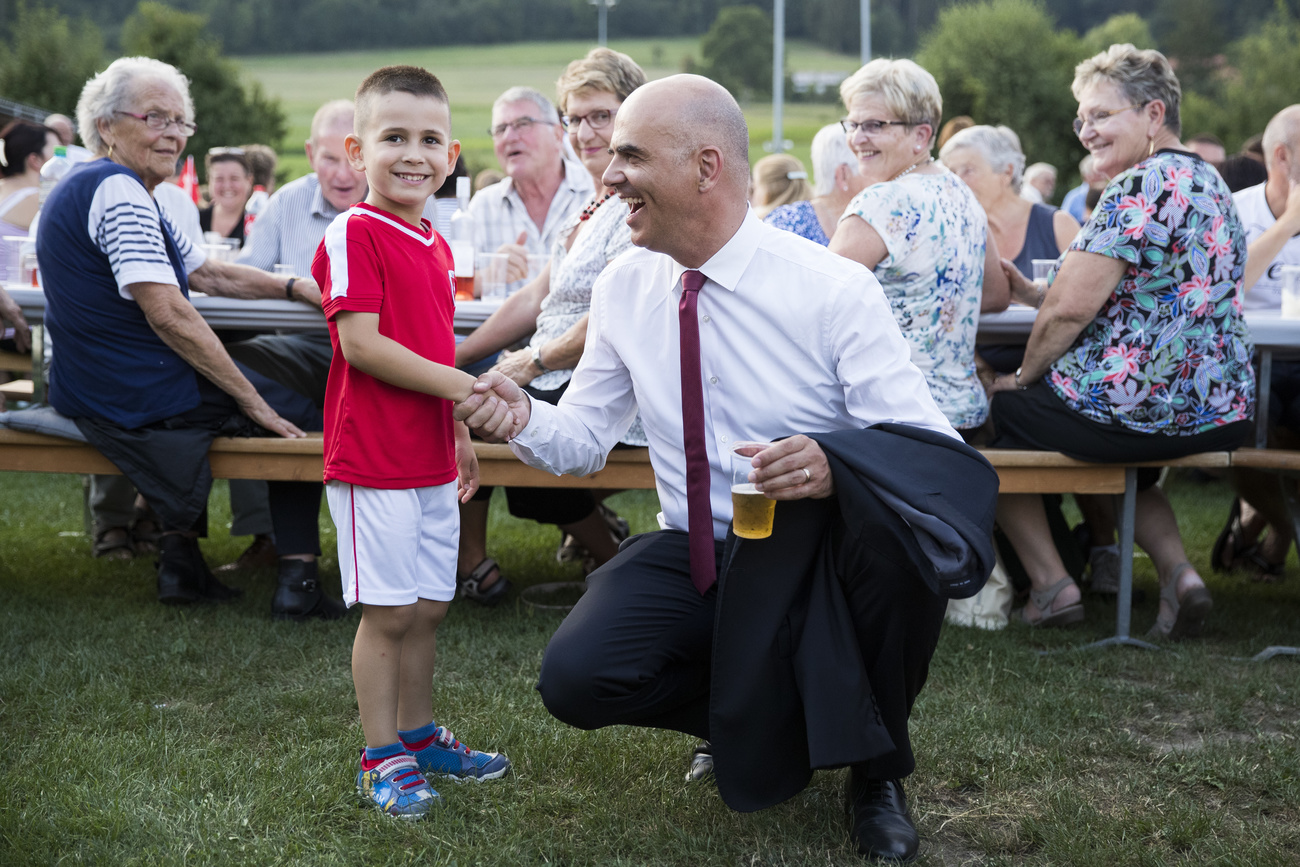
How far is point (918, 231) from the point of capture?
387 cm

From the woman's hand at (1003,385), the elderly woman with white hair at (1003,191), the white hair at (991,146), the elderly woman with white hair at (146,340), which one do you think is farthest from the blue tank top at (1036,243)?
the elderly woman with white hair at (146,340)

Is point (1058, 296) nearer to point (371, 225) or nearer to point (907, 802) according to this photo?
point (907, 802)

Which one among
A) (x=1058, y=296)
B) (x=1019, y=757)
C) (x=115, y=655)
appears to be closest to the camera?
(x=1019, y=757)

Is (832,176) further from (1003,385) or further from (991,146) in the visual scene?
(1003,385)

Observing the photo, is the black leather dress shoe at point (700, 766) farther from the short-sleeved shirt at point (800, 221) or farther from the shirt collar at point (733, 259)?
the short-sleeved shirt at point (800, 221)

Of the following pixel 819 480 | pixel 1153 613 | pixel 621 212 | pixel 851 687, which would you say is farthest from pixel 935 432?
pixel 1153 613

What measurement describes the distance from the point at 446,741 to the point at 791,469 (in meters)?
1.21

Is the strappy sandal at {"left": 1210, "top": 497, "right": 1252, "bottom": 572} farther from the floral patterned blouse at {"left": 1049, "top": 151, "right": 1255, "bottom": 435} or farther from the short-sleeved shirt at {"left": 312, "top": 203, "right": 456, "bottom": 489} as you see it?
the short-sleeved shirt at {"left": 312, "top": 203, "right": 456, "bottom": 489}

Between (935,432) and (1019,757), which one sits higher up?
(935,432)

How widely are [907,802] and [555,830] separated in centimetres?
79

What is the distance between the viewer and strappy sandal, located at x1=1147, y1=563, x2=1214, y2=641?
4.12m

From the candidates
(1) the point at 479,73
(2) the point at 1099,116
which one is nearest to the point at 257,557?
(2) the point at 1099,116

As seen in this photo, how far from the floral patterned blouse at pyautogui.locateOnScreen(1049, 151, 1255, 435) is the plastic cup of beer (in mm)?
2172

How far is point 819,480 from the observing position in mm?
2256
